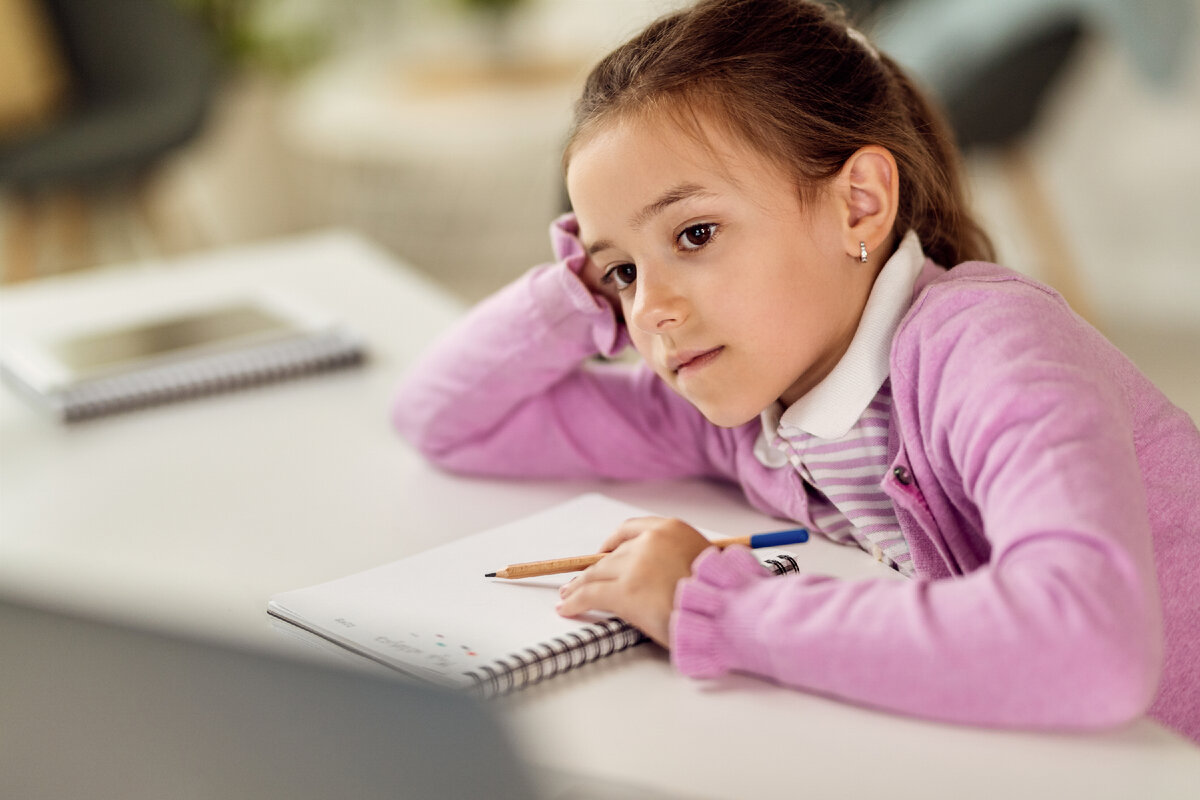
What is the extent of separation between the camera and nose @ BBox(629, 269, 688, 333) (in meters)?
0.86

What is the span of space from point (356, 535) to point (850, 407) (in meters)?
0.38

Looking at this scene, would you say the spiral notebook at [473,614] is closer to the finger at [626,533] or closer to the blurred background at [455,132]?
the finger at [626,533]

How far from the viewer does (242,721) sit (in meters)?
0.41

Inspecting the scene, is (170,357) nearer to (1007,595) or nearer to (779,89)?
(779,89)

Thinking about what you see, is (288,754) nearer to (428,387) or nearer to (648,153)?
(648,153)

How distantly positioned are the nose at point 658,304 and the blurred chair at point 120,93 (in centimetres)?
231

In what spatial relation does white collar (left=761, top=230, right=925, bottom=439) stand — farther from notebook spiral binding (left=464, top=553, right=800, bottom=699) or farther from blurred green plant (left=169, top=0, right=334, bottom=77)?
blurred green plant (left=169, top=0, right=334, bottom=77)

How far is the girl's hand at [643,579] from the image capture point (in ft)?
2.44

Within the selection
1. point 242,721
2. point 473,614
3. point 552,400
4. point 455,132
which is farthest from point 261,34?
point 242,721

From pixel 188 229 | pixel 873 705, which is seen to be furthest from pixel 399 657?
pixel 188 229

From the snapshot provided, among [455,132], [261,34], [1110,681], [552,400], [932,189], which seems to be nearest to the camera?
[1110,681]

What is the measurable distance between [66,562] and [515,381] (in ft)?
1.24

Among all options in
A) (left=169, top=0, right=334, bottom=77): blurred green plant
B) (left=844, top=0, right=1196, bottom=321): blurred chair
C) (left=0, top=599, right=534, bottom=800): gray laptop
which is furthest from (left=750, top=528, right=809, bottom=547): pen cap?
(left=169, top=0, right=334, bottom=77): blurred green plant

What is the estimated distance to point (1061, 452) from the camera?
674 millimetres
